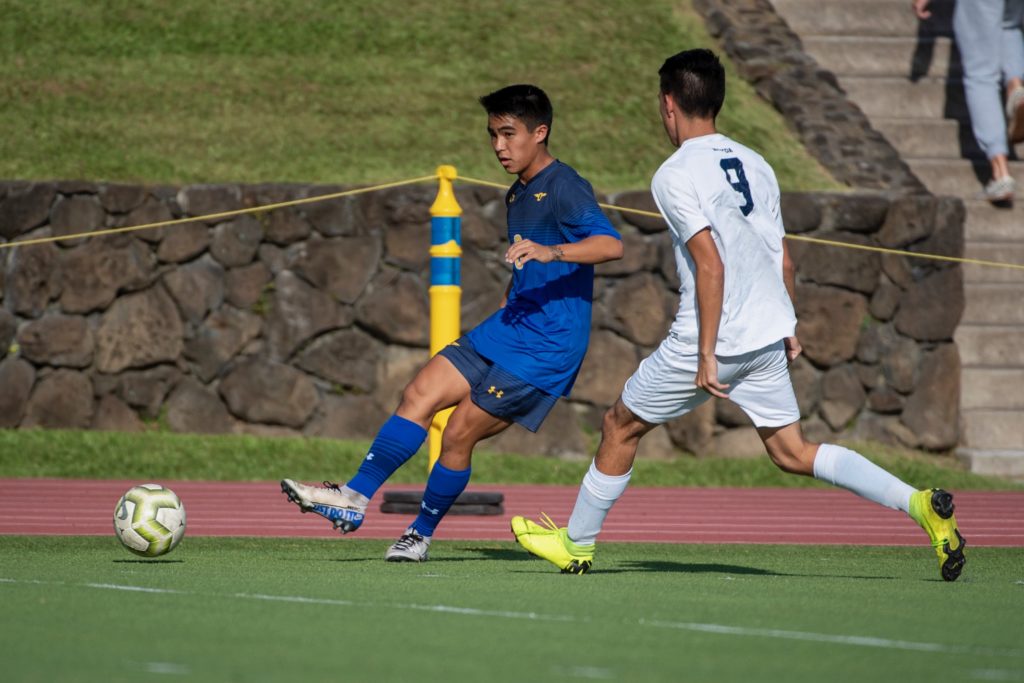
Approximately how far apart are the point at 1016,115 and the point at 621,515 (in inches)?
273

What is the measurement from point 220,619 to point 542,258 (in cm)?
217

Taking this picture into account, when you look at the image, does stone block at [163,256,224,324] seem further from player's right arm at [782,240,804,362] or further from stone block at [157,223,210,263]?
player's right arm at [782,240,804,362]

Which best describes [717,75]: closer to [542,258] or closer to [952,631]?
[542,258]

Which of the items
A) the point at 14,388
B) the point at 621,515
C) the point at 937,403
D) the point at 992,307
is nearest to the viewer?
the point at 621,515

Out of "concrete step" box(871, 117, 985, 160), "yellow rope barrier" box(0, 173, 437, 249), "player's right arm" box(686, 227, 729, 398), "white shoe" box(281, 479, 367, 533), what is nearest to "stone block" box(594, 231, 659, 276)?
"yellow rope barrier" box(0, 173, 437, 249)

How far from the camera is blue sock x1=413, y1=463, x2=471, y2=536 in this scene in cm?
773

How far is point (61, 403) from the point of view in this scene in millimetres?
13391

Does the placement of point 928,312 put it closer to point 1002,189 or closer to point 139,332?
point 1002,189

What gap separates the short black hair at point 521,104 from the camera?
762cm

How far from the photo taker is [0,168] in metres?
14.3

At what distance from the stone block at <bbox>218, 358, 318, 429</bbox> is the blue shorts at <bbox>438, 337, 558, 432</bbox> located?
591 cm

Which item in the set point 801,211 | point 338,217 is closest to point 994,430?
point 801,211

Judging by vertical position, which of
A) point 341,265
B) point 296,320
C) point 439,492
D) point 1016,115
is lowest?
point 296,320

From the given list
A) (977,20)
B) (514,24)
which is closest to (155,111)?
(514,24)
